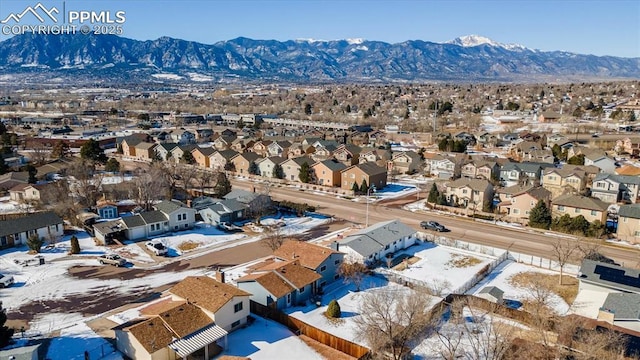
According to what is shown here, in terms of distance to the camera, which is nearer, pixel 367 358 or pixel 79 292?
pixel 367 358

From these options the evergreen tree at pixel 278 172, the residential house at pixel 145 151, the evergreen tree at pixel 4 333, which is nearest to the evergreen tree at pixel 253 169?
the evergreen tree at pixel 278 172

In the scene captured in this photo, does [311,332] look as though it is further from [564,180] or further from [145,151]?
[145,151]

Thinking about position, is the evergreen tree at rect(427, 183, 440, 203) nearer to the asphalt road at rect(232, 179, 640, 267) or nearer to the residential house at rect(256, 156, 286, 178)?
the asphalt road at rect(232, 179, 640, 267)

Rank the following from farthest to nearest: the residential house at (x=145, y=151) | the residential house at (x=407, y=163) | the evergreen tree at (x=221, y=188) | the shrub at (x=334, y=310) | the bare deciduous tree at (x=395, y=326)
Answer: the residential house at (x=145, y=151), the residential house at (x=407, y=163), the evergreen tree at (x=221, y=188), the shrub at (x=334, y=310), the bare deciduous tree at (x=395, y=326)

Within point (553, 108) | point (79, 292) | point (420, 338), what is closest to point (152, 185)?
point (79, 292)

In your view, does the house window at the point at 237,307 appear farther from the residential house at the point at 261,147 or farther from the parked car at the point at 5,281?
the residential house at the point at 261,147

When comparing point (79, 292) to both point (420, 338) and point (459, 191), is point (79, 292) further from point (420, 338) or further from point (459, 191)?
point (459, 191)

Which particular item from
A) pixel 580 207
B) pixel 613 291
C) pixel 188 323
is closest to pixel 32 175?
pixel 188 323
